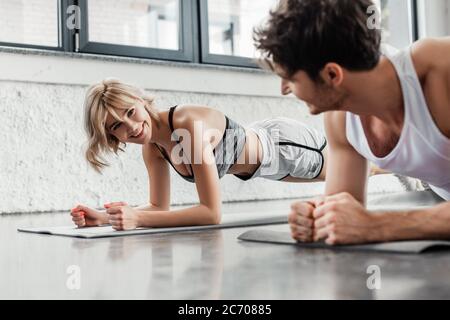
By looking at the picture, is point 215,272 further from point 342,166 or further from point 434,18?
point 434,18

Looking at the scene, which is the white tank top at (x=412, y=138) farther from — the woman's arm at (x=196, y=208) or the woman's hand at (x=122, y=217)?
the woman's hand at (x=122, y=217)

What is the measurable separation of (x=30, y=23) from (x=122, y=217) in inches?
79.7

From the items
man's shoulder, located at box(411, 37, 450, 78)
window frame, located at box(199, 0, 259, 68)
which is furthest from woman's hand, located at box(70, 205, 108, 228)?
window frame, located at box(199, 0, 259, 68)

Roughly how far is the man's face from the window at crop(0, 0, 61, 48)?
2.59 meters

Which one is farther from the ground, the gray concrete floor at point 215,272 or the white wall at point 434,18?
the white wall at point 434,18

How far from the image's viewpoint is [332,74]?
3.72 ft

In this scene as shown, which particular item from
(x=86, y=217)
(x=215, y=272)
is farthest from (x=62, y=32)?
(x=215, y=272)

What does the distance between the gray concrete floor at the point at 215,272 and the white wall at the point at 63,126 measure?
1.89 metres

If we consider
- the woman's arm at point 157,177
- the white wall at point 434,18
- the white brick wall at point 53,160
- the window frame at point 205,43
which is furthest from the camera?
the white wall at point 434,18

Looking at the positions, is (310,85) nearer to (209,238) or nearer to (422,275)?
(422,275)

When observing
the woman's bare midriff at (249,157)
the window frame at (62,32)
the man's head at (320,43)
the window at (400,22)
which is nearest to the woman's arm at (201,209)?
the woman's bare midriff at (249,157)

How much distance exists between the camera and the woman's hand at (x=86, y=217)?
2.06m
